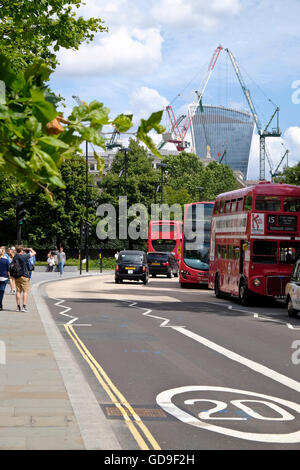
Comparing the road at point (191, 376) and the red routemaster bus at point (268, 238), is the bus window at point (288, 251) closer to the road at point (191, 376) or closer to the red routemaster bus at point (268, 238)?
the red routemaster bus at point (268, 238)

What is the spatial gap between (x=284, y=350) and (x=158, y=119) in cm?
995

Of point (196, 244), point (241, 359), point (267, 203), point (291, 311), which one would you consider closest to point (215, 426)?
point (241, 359)

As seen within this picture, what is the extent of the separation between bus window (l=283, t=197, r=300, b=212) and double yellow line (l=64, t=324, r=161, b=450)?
13.9 meters

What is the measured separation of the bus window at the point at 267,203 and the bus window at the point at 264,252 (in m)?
1.10

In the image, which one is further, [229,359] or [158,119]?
[229,359]

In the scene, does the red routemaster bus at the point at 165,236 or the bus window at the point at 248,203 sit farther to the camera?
the red routemaster bus at the point at 165,236

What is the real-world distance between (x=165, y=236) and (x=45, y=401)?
157ft

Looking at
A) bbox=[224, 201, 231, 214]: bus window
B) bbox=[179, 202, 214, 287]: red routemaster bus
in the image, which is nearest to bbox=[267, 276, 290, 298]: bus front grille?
bbox=[224, 201, 231, 214]: bus window

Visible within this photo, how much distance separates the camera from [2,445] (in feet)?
17.9

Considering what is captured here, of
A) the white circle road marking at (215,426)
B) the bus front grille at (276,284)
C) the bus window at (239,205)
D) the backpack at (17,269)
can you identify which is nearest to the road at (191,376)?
the white circle road marking at (215,426)

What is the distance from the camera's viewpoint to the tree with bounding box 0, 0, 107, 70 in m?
21.5

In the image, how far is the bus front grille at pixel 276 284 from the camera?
2478 cm
